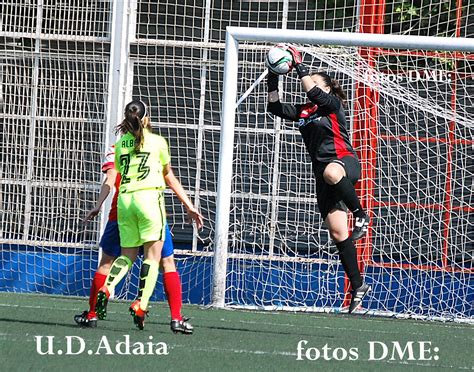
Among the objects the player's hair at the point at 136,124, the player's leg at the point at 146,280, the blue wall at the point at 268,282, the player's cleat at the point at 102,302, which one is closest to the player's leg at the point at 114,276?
the player's cleat at the point at 102,302

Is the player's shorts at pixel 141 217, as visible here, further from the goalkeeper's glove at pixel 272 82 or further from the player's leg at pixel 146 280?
the goalkeeper's glove at pixel 272 82

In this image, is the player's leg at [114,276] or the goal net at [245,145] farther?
the goal net at [245,145]

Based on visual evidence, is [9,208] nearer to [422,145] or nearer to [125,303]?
[125,303]

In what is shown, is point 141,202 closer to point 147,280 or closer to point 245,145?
point 147,280

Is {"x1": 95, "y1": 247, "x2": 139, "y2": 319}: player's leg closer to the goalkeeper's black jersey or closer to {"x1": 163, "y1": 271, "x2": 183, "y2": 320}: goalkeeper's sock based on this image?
{"x1": 163, "y1": 271, "x2": 183, "y2": 320}: goalkeeper's sock

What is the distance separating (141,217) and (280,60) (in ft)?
5.28

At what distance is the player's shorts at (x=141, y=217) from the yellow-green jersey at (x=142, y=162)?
61mm

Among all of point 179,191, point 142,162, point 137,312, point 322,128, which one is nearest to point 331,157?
point 322,128

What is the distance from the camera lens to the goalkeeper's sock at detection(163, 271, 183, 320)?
780 centimetres

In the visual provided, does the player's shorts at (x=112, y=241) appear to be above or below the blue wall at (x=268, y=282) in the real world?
above

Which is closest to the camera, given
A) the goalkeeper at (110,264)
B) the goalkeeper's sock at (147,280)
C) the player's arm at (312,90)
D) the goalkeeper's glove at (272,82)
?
the goalkeeper's sock at (147,280)

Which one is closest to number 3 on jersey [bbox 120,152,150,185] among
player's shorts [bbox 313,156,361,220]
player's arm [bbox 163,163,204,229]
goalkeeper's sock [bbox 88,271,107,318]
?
player's arm [bbox 163,163,204,229]

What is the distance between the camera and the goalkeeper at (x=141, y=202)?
7.67m

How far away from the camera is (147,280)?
7.63m
